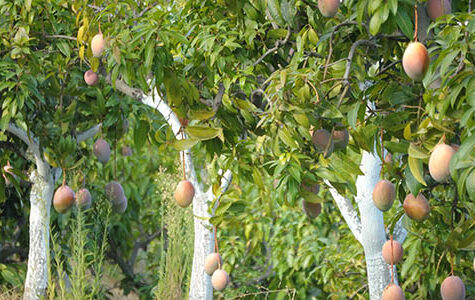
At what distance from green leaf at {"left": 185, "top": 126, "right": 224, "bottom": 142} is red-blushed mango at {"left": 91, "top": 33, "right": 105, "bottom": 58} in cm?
82

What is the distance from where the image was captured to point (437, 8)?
2023 mm

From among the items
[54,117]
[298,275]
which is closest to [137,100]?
[54,117]

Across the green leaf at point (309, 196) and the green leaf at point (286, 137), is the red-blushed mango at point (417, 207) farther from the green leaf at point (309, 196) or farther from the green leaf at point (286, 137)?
the green leaf at point (286, 137)

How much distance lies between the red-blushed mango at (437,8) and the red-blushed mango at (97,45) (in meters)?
1.34

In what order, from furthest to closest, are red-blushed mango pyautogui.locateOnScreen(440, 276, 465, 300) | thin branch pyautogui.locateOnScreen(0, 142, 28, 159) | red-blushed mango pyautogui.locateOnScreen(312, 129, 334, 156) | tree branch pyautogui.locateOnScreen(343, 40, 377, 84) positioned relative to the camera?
thin branch pyautogui.locateOnScreen(0, 142, 28, 159), red-blushed mango pyautogui.locateOnScreen(440, 276, 465, 300), red-blushed mango pyautogui.locateOnScreen(312, 129, 334, 156), tree branch pyautogui.locateOnScreen(343, 40, 377, 84)

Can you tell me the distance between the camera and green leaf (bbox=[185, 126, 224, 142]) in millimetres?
2230

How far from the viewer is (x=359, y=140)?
216 cm

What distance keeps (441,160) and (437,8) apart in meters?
0.51

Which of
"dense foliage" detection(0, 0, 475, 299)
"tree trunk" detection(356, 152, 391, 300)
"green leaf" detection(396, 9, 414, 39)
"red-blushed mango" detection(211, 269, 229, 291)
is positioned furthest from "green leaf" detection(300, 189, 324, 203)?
"tree trunk" detection(356, 152, 391, 300)

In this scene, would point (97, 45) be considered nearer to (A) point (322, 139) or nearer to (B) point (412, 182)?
(A) point (322, 139)

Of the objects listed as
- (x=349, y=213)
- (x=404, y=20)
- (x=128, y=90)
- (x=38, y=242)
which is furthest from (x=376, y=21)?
(x=38, y=242)

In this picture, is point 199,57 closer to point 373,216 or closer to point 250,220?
point 373,216

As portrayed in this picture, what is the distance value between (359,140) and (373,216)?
151cm

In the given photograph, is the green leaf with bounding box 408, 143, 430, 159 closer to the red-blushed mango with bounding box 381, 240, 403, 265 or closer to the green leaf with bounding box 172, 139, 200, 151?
the green leaf with bounding box 172, 139, 200, 151
